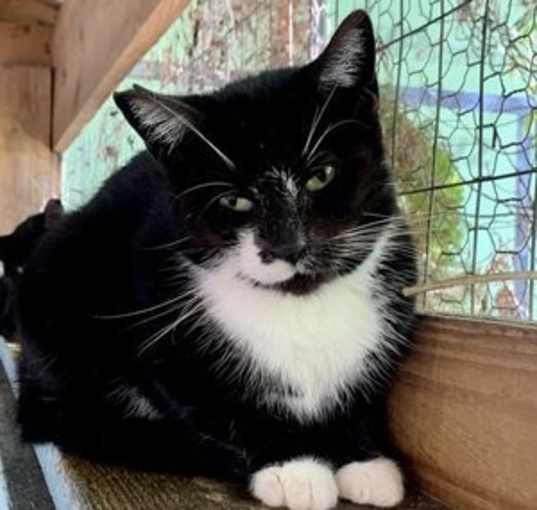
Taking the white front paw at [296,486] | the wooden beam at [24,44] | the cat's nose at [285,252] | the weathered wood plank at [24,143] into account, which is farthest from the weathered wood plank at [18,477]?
the wooden beam at [24,44]

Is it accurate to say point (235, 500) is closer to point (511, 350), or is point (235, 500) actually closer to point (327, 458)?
point (327, 458)

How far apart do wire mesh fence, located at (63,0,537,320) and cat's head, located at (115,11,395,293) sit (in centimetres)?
7

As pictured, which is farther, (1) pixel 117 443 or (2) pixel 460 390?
(1) pixel 117 443

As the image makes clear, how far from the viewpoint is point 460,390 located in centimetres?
80

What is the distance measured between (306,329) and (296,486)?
0.51 ft

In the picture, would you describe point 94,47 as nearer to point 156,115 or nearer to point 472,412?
point 156,115

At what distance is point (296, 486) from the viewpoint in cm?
82

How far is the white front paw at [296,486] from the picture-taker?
2.66 feet

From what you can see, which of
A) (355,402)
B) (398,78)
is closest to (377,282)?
(355,402)

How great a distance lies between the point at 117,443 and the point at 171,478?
102 millimetres

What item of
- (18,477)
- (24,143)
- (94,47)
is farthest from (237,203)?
(24,143)

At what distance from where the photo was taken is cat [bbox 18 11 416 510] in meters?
0.83

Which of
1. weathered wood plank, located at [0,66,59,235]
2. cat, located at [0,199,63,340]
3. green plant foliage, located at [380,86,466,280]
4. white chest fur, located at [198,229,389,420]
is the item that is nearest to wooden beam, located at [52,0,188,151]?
weathered wood plank, located at [0,66,59,235]

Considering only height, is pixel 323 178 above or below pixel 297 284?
above
